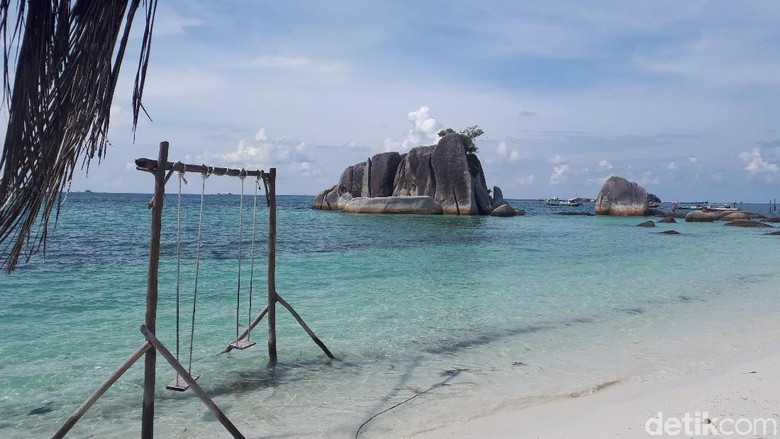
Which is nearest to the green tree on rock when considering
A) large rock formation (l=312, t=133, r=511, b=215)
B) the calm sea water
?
large rock formation (l=312, t=133, r=511, b=215)

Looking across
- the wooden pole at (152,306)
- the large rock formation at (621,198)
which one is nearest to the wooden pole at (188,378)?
the wooden pole at (152,306)

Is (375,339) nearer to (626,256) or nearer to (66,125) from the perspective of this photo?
Result: (66,125)

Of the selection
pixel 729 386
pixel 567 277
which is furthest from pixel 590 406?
pixel 567 277

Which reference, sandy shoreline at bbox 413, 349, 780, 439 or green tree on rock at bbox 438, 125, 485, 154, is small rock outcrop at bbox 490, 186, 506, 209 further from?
sandy shoreline at bbox 413, 349, 780, 439

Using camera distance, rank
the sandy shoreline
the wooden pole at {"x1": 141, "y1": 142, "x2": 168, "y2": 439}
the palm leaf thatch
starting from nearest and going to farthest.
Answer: the palm leaf thatch < the wooden pole at {"x1": 141, "y1": 142, "x2": 168, "y2": 439} < the sandy shoreline

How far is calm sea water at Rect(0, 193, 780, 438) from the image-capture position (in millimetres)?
5719

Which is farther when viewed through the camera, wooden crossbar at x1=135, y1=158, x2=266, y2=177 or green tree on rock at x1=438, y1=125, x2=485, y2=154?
green tree on rock at x1=438, y1=125, x2=485, y2=154

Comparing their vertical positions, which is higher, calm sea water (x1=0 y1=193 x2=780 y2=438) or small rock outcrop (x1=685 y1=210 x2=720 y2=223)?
small rock outcrop (x1=685 y1=210 x2=720 y2=223)

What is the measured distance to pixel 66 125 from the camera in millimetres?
2391

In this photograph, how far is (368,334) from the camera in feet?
29.0

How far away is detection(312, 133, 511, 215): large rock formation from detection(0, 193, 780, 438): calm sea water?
1102 inches

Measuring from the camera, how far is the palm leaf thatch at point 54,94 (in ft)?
7.57

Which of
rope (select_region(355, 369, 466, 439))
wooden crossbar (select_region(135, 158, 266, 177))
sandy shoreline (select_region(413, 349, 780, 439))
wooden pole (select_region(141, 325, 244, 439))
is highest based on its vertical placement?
wooden crossbar (select_region(135, 158, 266, 177))

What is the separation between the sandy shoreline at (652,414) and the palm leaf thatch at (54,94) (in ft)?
12.4
